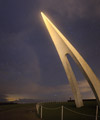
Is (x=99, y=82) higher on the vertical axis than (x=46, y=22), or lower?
lower

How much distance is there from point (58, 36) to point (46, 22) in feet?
7.92

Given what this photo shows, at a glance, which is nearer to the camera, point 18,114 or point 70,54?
point 18,114

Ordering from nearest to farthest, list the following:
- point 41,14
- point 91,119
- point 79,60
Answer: point 91,119 → point 79,60 → point 41,14

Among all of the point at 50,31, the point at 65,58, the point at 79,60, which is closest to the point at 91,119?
the point at 79,60

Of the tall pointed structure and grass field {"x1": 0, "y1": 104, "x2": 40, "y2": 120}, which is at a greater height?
the tall pointed structure

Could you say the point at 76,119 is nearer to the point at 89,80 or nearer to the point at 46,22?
the point at 89,80

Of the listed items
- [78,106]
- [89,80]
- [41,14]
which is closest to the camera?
[89,80]

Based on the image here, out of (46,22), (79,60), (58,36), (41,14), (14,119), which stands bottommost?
(14,119)

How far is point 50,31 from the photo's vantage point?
15.4 metres

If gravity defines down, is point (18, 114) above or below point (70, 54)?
below

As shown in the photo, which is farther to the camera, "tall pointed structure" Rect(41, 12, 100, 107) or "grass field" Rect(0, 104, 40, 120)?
"tall pointed structure" Rect(41, 12, 100, 107)

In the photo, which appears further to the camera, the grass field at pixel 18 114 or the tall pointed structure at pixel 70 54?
the tall pointed structure at pixel 70 54

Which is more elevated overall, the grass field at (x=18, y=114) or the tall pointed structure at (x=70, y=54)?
the tall pointed structure at (x=70, y=54)

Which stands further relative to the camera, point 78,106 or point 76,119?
point 78,106
